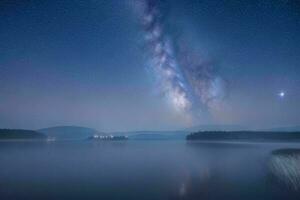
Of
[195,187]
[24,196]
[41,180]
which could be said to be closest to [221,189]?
[195,187]

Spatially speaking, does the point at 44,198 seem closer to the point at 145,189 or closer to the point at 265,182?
the point at 145,189

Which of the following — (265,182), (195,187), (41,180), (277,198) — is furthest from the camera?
(41,180)

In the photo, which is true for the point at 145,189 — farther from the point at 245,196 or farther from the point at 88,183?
the point at 245,196

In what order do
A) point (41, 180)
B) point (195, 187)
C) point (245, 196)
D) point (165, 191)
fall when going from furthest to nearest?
point (41, 180) < point (195, 187) < point (165, 191) < point (245, 196)

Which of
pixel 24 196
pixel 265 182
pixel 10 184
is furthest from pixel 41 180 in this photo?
pixel 265 182

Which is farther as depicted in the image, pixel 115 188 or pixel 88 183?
pixel 88 183

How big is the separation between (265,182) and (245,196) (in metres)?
7.92

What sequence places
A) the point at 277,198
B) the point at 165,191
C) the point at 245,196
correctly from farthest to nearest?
the point at 165,191
the point at 245,196
the point at 277,198

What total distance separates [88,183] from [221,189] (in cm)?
1305

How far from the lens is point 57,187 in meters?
27.1

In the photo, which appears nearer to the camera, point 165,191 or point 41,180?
point 165,191

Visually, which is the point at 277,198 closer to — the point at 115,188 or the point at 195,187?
the point at 195,187

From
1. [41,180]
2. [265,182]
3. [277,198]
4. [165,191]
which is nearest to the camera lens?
[277,198]

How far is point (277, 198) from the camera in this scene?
2083cm
